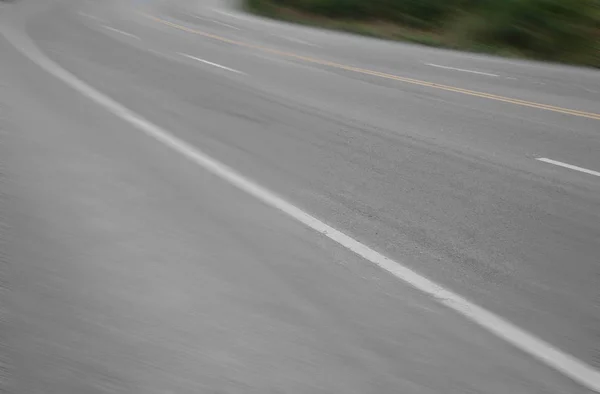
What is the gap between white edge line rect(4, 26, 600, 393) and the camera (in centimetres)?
448

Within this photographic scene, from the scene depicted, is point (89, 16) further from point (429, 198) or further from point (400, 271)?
point (400, 271)

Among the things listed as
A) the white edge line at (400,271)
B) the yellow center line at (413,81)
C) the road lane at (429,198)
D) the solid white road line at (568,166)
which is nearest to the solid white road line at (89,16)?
the yellow center line at (413,81)

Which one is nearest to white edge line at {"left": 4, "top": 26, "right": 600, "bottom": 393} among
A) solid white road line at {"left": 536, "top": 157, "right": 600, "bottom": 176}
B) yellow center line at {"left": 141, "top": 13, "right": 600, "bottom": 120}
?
solid white road line at {"left": 536, "top": 157, "right": 600, "bottom": 176}

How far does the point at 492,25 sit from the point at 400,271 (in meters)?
21.0

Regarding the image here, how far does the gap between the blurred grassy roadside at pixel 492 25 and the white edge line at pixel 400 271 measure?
14929 millimetres

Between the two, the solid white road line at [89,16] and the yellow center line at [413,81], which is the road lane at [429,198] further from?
the solid white road line at [89,16]

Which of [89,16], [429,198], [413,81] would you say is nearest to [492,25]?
[413,81]

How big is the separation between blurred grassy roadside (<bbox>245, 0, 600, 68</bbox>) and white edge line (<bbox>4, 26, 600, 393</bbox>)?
49.0ft

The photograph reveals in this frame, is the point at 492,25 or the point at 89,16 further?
the point at 89,16

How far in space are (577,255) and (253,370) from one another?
298cm

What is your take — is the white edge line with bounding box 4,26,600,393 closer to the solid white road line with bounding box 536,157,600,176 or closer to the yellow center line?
the solid white road line with bounding box 536,157,600,176

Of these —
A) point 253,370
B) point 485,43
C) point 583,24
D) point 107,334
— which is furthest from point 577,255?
point 485,43

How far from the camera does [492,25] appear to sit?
2558cm

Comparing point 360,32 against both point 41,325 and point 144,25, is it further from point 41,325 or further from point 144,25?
point 41,325
